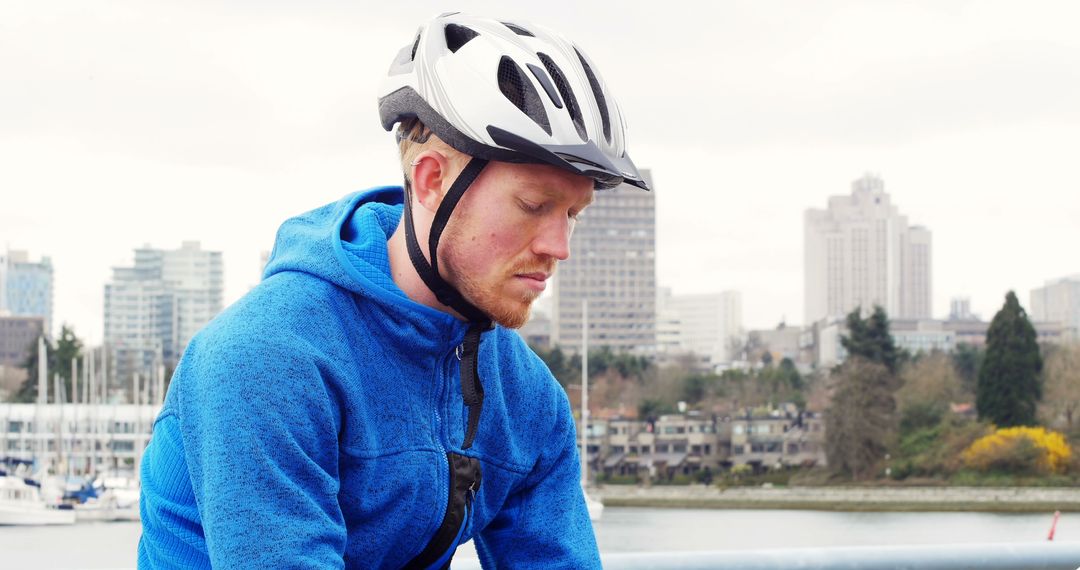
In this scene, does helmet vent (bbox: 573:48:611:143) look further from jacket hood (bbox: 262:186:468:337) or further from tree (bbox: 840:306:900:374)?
tree (bbox: 840:306:900:374)

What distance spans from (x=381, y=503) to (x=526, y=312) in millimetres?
215

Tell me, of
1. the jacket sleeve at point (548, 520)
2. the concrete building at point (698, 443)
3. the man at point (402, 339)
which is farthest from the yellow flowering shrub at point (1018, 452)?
the man at point (402, 339)

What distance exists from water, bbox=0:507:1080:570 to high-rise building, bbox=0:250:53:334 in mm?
67574

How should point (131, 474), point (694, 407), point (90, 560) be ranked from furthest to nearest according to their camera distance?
point (694, 407) < point (131, 474) < point (90, 560)

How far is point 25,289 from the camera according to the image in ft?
339

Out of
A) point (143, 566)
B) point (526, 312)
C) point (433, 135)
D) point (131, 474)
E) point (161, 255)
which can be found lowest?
point (131, 474)

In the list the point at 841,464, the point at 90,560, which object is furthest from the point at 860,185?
the point at 90,560

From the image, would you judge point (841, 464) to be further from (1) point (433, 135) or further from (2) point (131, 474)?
(1) point (433, 135)

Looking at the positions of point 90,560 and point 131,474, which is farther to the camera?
point 131,474

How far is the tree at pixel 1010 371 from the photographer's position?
44.0 meters

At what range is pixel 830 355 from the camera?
255 ft

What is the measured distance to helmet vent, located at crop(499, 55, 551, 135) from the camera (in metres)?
1.30

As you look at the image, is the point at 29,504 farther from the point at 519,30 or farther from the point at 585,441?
the point at 519,30

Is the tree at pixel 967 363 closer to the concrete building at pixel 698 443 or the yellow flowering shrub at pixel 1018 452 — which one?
the concrete building at pixel 698 443
